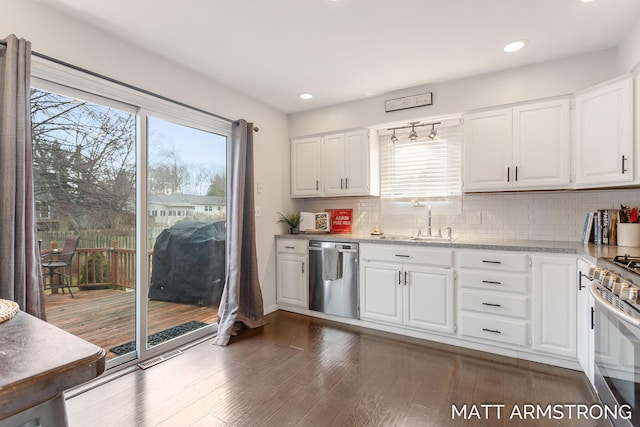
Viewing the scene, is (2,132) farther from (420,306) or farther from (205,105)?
(420,306)

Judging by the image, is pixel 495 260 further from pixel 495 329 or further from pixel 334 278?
pixel 334 278

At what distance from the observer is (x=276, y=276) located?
3986 mm

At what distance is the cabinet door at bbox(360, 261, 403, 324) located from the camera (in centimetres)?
316

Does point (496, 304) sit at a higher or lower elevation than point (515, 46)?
lower

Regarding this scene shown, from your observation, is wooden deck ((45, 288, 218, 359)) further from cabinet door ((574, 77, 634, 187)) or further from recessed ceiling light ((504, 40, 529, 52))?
cabinet door ((574, 77, 634, 187))

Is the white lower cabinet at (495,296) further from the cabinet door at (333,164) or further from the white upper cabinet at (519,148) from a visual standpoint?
the cabinet door at (333,164)

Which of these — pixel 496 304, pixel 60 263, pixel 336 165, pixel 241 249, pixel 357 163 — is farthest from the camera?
pixel 336 165

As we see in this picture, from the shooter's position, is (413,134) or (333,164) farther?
(333,164)

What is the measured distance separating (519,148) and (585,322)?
1.49 m

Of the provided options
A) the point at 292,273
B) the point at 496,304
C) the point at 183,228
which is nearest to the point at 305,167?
the point at 292,273

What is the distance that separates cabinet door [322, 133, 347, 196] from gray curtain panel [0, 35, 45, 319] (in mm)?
2739

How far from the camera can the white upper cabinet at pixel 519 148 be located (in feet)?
8.98

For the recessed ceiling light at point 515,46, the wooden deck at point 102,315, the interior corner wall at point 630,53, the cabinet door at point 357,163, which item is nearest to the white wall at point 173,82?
the cabinet door at point 357,163

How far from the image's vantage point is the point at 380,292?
10.7 ft
